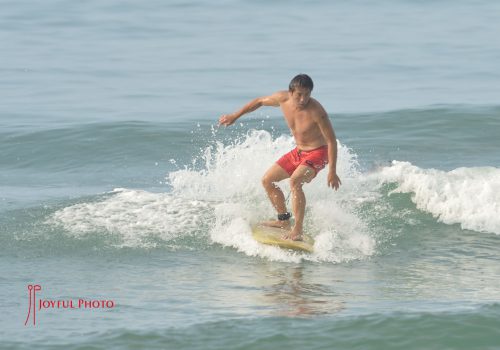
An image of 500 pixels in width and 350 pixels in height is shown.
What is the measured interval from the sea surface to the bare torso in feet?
3.13

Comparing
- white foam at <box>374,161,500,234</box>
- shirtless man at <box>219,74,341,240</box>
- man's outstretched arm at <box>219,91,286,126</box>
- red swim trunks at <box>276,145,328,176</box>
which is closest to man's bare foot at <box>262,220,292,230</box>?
shirtless man at <box>219,74,341,240</box>

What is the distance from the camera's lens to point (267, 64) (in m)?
25.3

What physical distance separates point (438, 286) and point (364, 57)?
669 inches

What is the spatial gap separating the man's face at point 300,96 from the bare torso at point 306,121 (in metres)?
0.12

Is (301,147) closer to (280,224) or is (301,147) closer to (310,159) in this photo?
(310,159)

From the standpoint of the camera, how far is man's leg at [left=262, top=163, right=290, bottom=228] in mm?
10844

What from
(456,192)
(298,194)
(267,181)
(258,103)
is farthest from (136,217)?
(456,192)

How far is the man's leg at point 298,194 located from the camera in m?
10.5

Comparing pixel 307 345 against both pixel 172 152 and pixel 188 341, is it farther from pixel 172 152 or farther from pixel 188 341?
pixel 172 152

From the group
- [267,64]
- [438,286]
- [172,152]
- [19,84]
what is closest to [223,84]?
[267,64]

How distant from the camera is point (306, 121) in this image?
10.5 metres

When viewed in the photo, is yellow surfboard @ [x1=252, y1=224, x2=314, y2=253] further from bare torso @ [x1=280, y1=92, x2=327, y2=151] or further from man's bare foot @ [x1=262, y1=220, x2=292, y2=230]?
bare torso @ [x1=280, y1=92, x2=327, y2=151]

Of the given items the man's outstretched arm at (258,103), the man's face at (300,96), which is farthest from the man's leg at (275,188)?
the man's face at (300,96)

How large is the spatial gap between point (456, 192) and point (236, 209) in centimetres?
250
